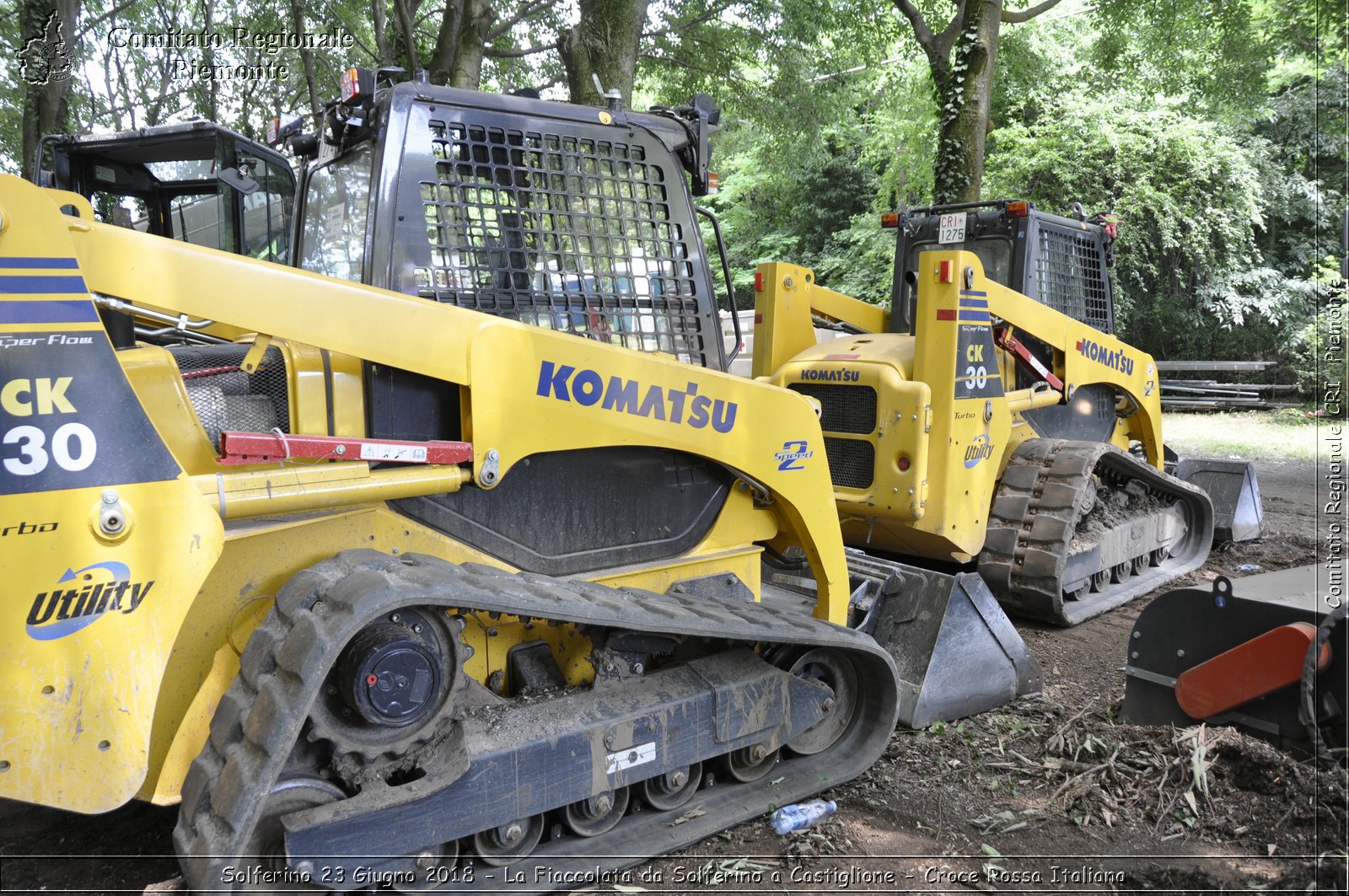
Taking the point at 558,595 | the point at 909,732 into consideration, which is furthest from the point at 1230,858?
the point at 558,595

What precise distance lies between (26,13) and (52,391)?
10.4 metres

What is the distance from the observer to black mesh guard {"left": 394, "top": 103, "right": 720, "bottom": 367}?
9.35 ft

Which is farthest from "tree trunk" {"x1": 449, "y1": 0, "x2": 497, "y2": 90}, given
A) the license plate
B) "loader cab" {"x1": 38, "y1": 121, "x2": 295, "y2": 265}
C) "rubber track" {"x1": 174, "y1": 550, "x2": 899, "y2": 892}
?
"rubber track" {"x1": 174, "y1": 550, "x2": 899, "y2": 892}

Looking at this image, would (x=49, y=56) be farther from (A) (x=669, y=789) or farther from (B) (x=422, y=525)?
(A) (x=669, y=789)

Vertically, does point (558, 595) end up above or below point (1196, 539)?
above

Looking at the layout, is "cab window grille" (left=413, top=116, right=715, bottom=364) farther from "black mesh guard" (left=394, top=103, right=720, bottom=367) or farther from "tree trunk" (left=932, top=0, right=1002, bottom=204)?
"tree trunk" (left=932, top=0, right=1002, bottom=204)

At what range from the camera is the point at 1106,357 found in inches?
248

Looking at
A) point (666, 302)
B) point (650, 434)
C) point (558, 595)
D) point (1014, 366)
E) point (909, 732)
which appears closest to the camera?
point (558, 595)

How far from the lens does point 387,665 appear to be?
231 cm

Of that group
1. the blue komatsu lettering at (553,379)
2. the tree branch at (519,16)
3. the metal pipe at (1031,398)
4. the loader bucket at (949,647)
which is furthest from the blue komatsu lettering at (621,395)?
the tree branch at (519,16)

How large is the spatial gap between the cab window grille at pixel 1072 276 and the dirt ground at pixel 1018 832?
342 centimetres

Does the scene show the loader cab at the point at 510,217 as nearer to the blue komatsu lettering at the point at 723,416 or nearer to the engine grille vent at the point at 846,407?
the blue komatsu lettering at the point at 723,416

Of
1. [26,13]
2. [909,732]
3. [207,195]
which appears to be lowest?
[909,732]

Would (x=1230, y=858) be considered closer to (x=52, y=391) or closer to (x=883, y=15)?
(x=52, y=391)
